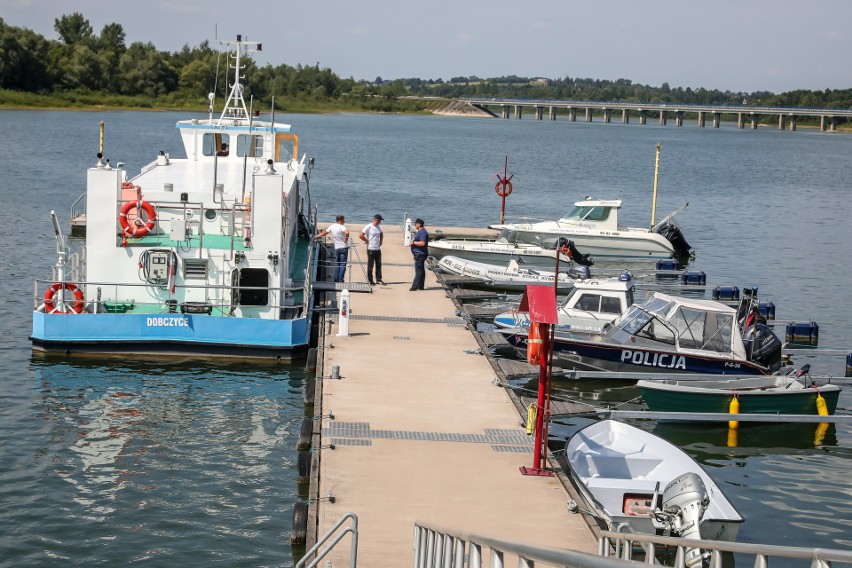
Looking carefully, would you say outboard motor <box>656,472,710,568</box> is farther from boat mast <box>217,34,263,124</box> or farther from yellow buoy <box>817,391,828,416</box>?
boat mast <box>217,34,263,124</box>

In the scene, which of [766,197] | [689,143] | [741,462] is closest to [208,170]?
[741,462]

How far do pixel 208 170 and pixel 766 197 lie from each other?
55.3 metres

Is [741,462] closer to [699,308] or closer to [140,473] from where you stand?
[699,308]

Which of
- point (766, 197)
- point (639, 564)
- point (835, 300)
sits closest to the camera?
point (639, 564)

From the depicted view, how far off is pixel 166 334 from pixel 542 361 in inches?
426

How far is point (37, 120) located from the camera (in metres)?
116

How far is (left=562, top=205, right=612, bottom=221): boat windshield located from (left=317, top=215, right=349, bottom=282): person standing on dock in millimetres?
15002

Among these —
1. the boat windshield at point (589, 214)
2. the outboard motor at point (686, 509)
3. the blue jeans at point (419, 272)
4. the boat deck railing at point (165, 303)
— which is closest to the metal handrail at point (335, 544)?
the outboard motor at point (686, 509)

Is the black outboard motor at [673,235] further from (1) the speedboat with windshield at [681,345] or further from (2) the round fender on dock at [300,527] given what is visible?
(2) the round fender on dock at [300,527]

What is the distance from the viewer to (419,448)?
53.3 ft

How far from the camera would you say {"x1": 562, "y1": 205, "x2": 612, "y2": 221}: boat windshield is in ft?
138

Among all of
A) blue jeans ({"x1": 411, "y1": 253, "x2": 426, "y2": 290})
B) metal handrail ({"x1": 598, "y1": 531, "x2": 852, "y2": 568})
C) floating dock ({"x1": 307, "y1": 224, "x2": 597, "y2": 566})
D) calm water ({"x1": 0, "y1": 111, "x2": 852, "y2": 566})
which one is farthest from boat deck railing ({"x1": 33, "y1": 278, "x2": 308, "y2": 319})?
metal handrail ({"x1": 598, "y1": 531, "x2": 852, "y2": 568})

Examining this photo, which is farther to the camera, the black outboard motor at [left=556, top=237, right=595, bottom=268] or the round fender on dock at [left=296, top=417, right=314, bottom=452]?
the black outboard motor at [left=556, top=237, right=595, bottom=268]

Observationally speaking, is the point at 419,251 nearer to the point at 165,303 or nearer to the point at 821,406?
the point at 165,303
